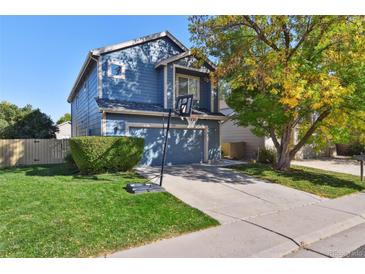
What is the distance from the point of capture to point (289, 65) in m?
8.80

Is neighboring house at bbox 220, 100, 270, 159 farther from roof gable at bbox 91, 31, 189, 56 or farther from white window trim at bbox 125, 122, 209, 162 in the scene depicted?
roof gable at bbox 91, 31, 189, 56

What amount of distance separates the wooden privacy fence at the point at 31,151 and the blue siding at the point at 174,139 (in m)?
5.91

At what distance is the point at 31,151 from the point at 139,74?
7.89 m

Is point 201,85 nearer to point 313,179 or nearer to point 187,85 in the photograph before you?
point 187,85

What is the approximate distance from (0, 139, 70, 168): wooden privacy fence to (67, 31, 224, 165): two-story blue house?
2598 millimetres

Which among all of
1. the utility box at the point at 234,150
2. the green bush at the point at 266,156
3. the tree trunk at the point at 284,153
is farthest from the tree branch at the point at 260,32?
the utility box at the point at 234,150

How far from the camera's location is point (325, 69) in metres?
9.18

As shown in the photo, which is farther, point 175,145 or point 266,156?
point 266,156

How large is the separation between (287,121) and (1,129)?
2341cm

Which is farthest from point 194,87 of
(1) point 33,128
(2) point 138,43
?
(1) point 33,128

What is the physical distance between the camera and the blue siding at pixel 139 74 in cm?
1151

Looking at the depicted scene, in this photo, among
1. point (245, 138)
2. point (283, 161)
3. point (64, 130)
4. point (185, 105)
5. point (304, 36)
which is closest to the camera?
point (185, 105)

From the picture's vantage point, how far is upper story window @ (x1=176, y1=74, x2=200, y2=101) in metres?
13.4

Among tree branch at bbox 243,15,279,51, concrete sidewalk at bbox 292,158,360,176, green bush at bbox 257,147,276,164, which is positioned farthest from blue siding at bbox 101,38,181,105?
concrete sidewalk at bbox 292,158,360,176
